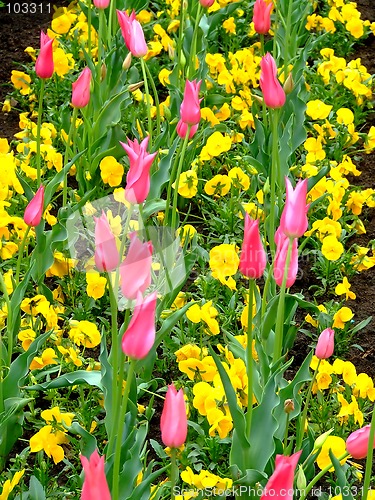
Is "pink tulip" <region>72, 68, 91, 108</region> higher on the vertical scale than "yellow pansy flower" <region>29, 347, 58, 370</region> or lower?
higher

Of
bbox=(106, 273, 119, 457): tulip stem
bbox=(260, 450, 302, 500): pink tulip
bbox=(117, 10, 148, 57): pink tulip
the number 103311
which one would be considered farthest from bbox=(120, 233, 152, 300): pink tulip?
the number 103311

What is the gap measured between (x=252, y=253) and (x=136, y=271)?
0.92 ft

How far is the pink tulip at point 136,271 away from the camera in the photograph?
4.91 feet

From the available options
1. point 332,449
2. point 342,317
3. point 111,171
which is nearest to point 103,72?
point 111,171

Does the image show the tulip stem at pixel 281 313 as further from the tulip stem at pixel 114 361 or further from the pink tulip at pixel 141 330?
the pink tulip at pixel 141 330

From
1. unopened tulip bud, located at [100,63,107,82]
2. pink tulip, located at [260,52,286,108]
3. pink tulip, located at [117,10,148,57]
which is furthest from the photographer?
A: unopened tulip bud, located at [100,63,107,82]

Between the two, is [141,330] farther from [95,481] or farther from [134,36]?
[134,36]

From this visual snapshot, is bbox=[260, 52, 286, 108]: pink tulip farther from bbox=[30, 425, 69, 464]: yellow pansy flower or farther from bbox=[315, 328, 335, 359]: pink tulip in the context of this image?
bbox=[30, 425, 69, 464]: yellow pansy flower

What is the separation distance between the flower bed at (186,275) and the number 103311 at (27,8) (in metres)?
0.59

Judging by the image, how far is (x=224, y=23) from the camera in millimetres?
4098

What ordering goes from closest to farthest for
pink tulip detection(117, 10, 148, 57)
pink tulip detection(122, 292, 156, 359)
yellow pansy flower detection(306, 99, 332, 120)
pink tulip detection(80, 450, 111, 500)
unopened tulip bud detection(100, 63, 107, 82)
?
pink tulip detection(80, 450, 111, 500) < pink tulip detection(122, 292, 156, 359) < pink tulip detection(117, 10, 148, 57) < unopened tulip bud detection(100, 63, 107, 82) < yellow pansy flower detection(306, 99, 332, 120)

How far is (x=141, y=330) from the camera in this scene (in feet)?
4.64

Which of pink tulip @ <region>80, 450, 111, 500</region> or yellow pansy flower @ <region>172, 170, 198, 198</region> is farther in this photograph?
yellow pansy flower @ <region>172, 170, 198, 198</region>

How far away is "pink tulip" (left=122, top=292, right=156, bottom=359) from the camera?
1.39 metres
